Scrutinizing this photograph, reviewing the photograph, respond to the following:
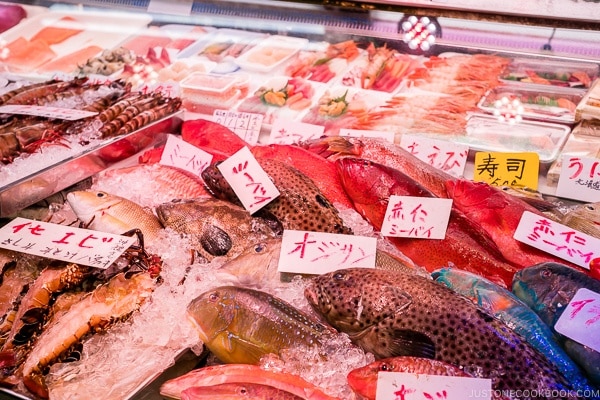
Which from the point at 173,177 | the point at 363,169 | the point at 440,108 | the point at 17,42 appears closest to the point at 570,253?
the point at 363,169

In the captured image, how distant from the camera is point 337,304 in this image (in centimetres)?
186

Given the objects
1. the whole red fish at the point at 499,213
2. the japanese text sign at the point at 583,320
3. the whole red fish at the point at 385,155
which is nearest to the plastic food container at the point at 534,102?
the whole red fish at the point at 385,155

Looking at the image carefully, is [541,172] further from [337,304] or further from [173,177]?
[173,177]

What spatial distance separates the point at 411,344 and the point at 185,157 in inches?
66.2

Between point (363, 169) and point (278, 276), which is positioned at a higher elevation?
point (363, 169)

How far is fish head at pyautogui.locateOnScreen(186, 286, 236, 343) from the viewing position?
1.87 m

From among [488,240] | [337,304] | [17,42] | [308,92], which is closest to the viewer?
[337,304]

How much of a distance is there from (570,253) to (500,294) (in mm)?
384

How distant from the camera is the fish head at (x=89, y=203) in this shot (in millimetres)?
2423

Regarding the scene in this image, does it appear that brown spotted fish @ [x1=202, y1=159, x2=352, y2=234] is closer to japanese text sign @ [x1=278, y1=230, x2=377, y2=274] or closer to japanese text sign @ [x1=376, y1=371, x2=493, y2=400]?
japanese text sign @ [x1=278, y1=230, x2=377, y2=274]

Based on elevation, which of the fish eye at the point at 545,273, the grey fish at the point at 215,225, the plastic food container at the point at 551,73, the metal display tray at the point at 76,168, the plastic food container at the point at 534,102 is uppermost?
the plastic food container at the point at 551,73

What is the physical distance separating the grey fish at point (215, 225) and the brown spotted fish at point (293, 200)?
6cm

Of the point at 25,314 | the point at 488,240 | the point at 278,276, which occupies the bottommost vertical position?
the point at 25,314

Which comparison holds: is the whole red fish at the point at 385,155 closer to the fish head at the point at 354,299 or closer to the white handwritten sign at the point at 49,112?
the fish head at the point at 354,299
